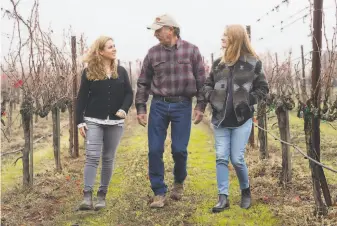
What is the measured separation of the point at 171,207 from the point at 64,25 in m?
6.46

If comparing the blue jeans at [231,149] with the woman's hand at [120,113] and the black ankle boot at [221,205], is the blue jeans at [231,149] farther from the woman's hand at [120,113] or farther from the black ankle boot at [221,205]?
the woman's hand at [120,113]

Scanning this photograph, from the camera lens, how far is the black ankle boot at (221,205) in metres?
4.22

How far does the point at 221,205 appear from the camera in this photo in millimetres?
4242

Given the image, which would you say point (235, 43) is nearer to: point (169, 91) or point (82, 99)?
point (169, 91)

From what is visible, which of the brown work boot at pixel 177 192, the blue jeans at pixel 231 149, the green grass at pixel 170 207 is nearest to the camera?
the green grass at pixel 170 207

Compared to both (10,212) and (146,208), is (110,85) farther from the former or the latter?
(10,212)

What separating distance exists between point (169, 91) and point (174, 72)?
214 millimetres

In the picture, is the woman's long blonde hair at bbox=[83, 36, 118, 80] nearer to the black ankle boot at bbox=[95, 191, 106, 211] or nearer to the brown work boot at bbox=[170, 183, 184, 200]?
the black ankle boot at bbox=[95, 191, 106, 211]

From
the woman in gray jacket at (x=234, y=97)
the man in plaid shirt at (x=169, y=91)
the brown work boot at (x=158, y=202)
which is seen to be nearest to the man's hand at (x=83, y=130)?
the man in plaid shirt at (x=169, y=91)

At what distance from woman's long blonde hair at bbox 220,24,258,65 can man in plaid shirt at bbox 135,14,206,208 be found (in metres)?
0.53

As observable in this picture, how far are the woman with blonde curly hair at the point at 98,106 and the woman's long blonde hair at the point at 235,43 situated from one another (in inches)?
47.1

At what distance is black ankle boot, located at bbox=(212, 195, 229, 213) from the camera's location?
4.22 m

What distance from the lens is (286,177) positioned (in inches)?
204

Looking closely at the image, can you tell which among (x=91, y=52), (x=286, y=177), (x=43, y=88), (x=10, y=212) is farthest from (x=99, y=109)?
(x=43, y=88)
